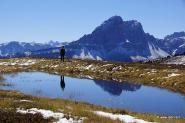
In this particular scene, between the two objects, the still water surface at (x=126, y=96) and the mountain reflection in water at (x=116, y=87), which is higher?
the mountain reflection in water at (x=116, y=87)

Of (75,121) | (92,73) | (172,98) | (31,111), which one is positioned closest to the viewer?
(75,121)

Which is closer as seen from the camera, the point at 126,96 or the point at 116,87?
the point at 126,96

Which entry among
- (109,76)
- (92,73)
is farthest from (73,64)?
(109,76)

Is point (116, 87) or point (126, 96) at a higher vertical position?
point (116, 87)

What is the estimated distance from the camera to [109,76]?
91.5 metres

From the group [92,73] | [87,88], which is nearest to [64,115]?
[87,88]

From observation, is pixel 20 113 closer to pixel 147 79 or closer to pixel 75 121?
pixel 75 121

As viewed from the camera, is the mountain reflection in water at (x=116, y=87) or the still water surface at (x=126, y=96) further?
the mountain reflection in water at (x=116, y=87)

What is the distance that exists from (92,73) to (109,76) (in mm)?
8415

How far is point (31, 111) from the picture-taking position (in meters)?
27.9

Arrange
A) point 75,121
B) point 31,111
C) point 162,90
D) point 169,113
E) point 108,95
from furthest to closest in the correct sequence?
1. point 162,90
2. point 108,95
3. point 169,113
4. point 31,111
5. point 75,121

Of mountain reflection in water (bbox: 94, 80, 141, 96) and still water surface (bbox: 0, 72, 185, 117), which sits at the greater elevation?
mountain reflection in water (bbox: 94, 80, 141, 96)

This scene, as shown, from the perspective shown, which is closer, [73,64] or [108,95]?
[108,95]

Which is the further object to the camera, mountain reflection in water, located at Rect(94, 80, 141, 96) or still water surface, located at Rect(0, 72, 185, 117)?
mountain reflection in water, located at Rect(94, 80, 141, 96)
